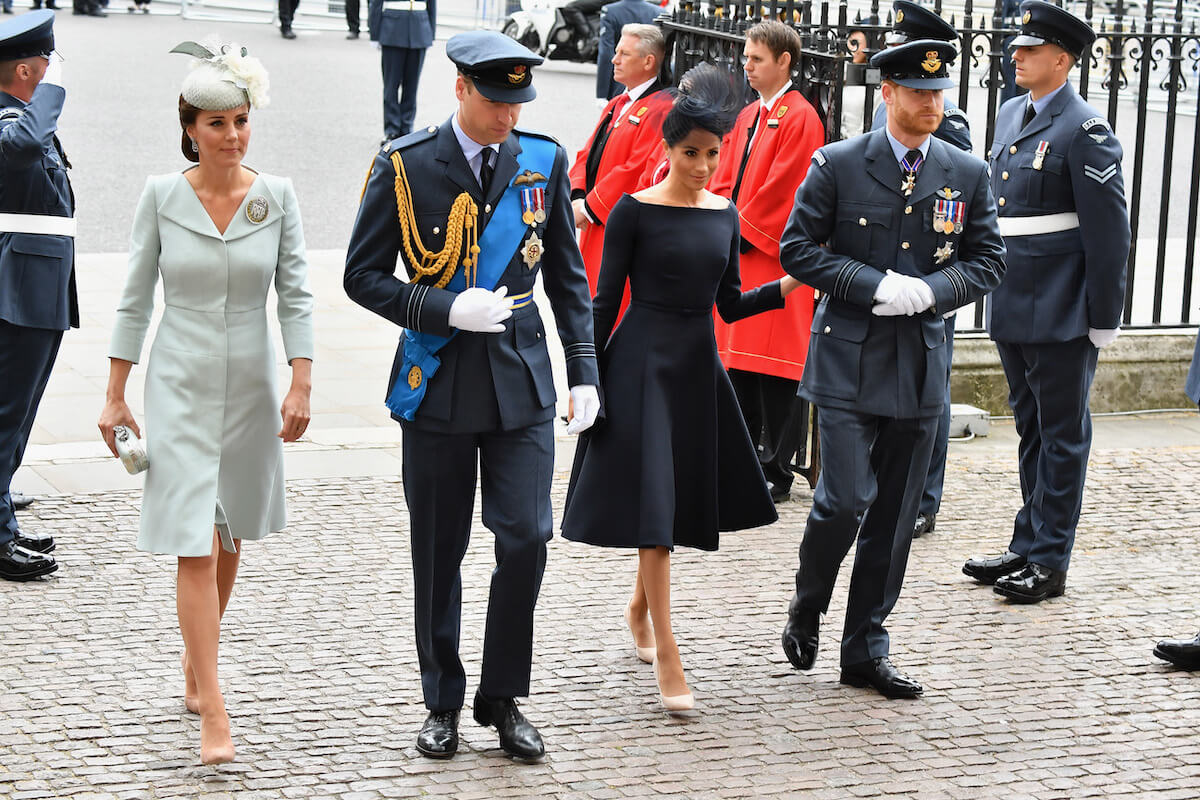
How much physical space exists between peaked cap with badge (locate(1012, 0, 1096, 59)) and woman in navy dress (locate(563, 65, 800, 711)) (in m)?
1.59

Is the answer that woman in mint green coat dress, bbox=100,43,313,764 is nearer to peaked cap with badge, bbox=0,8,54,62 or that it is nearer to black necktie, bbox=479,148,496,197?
black necktie, bbox=479,148,496,197

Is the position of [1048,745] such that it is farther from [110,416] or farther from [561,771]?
[110,416]

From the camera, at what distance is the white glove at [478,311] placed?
4.34 metres

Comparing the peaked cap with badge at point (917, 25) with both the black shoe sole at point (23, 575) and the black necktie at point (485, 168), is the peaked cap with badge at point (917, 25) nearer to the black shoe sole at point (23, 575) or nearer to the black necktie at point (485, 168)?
the black necktie at point (485, 168)

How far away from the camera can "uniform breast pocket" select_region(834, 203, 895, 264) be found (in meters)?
5.10

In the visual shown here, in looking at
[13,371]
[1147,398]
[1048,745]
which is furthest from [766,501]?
[1147,398]

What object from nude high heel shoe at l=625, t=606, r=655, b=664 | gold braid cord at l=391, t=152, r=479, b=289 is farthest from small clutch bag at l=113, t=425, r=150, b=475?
nude high heel shoe at l=625, t=606, r=655, b=664

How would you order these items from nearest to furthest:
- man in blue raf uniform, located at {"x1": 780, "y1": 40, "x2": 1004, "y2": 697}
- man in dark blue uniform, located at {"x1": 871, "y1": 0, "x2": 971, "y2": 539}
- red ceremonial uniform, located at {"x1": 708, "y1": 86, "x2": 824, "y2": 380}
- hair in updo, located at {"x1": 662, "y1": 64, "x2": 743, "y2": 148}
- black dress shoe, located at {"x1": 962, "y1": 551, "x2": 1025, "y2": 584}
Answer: hair in updo, located at {"x1": 662, "y1": 64, "x2": 743, "y2": 148} < man in blue raf uniform, located at {"x1": 780, "y1": 40, "x2": 1004, "y2": 697} < black dress shoe, located at {"x1": 962, "y1": 551, "x2": 1025, "y2": 584} < man in dark blue uniform, located at {"x1": 871, "y1": 0, "x2": 971, "y2": 539} < red ceremonial uniform, located at {"x1": 708, "y1": 86, "x2": 824, "y2": 380}

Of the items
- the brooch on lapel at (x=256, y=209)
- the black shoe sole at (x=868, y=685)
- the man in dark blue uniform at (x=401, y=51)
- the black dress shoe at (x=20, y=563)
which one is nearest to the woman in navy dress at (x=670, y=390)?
the black shoe sole at (x=868, y=685)

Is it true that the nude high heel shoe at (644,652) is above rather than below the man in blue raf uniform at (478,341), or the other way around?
below

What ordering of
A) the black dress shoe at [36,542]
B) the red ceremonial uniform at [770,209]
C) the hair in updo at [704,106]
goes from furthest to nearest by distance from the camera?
the red ceremonial uniform at [770,209], the black dress shoe at [36,542], the hair in updo at [704,106]

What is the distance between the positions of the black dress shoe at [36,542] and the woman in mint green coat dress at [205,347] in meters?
1.66

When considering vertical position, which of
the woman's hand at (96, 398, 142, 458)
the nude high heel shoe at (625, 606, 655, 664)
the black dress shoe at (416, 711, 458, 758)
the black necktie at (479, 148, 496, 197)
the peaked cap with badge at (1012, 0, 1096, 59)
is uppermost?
the peaked cap with badge at (1012, 0, 1096, 59)

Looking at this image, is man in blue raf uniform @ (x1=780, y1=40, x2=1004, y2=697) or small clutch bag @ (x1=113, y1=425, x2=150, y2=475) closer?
Answer: small clutch bag @ (x1=113, y1=425, x2=150, y2=475)
